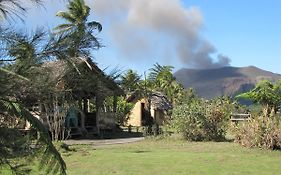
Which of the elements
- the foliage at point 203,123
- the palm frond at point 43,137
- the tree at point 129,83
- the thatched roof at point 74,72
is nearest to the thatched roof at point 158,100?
the tree at point 129,83

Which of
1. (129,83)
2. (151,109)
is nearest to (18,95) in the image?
(129,83)

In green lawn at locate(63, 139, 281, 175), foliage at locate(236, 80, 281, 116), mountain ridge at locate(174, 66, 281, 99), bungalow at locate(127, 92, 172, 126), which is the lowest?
green lawn at locate(63, 139, 281, 175)

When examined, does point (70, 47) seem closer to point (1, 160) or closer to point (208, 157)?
point (1, 160)

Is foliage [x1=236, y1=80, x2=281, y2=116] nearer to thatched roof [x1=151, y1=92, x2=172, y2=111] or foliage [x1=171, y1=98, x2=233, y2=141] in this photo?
foliage [x1=171, y1=98, x2=233, y2=141]

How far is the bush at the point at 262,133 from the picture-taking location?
18.2 m

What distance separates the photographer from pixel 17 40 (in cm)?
366

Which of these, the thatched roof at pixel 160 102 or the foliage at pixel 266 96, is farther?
the thatched roof at pixel 160 102

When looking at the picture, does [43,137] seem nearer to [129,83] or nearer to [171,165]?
[171,165]

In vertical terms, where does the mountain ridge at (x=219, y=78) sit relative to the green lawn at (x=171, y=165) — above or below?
above

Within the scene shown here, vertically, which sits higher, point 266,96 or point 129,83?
point 129,83

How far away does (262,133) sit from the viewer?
1844 centimetres

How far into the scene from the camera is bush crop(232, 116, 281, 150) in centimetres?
1816

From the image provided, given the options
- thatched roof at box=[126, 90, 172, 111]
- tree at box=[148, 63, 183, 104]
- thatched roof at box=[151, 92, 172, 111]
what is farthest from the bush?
tree at box=[148, 63, 183, 104]

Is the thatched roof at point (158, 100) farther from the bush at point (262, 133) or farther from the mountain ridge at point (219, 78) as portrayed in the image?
the mountain ridge at point (219, 78)
